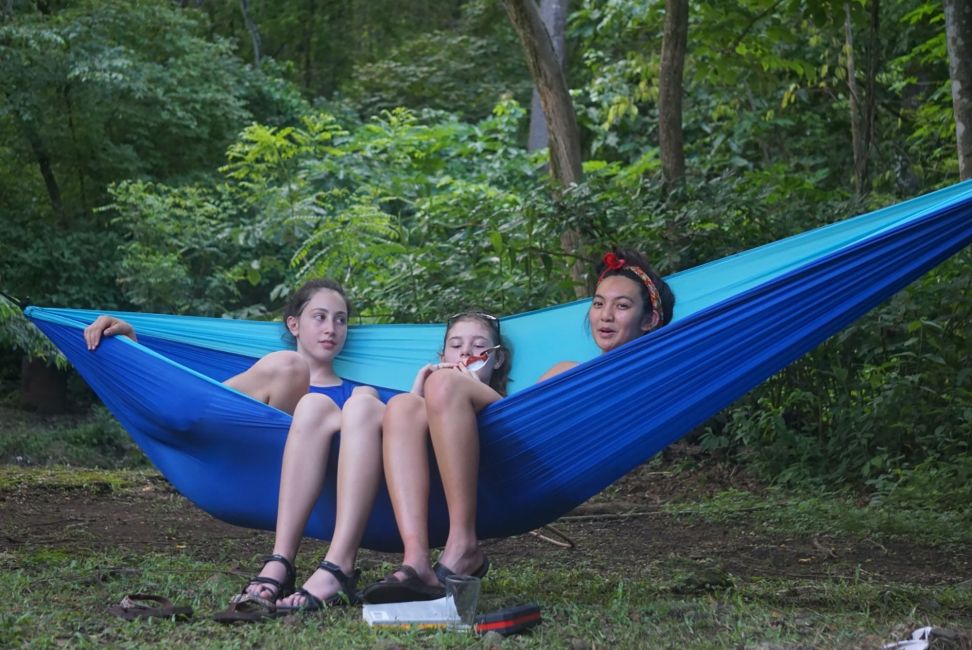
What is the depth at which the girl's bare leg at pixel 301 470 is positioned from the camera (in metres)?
2.17

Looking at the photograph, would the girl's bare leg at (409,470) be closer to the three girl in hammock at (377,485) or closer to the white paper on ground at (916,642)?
the three girl in hammock at (377,485)

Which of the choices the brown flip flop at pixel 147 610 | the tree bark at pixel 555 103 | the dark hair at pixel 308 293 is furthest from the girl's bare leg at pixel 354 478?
the tree bark at pixel 555 103

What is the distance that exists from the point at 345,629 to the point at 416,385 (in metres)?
0.58

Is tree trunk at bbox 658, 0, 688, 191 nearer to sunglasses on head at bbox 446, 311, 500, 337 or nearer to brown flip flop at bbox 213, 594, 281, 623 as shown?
sunglasses on head at bbox 446, 311, 500, 337

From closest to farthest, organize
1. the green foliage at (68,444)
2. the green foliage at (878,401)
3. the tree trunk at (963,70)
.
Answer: the tree trunk at (963,70) < the green foliage at (878,401) < the green foliage at (68,444)

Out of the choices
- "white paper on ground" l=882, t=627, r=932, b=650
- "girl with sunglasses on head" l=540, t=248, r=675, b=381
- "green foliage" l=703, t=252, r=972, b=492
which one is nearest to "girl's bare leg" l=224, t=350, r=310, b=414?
"girl with sunglasses on head" l=540, t=248, r=675, b=381

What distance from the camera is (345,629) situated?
1.93 m

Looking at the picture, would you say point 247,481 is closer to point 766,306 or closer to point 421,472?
point 421,472

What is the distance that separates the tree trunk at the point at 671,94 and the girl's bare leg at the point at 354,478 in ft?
8.14

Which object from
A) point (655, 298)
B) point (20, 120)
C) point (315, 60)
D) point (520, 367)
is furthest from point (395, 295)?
point (315, 60)

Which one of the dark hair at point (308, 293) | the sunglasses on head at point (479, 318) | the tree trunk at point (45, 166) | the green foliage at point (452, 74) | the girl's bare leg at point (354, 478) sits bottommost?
the girl's bare leg at point (354, 478)

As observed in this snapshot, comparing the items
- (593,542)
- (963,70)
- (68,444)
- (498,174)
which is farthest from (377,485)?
(498,174)

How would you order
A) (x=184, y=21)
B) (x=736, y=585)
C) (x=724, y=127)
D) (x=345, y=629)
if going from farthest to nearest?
(x=184, y=21), (x=724, y=127), (x=736, y=585), (x=345, y=629)

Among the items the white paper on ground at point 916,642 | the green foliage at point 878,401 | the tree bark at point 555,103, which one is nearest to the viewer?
the white paper on ground at point 916,642
